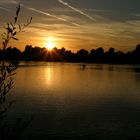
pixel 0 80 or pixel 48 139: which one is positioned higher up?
pixel 0 80

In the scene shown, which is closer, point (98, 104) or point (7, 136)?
point (7, 136)

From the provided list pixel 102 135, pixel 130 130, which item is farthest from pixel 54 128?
pixel 130 130

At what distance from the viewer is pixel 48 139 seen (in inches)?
957

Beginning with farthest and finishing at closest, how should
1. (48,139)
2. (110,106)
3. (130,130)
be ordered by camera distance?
1. (110,106)
2. (130,130)
3. (48,139)

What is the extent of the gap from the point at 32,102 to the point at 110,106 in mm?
9600

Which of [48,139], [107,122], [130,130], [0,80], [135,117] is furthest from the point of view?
[135,117]

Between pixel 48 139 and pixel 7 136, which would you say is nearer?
pixel 7 136

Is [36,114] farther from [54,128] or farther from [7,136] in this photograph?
[7,136]

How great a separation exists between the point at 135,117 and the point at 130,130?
5.47 m

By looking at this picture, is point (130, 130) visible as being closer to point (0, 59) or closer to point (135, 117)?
point (135, 117)

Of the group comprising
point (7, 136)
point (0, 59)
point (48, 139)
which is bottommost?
point (48, 139)

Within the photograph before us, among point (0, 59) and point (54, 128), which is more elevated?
point (0, 59)

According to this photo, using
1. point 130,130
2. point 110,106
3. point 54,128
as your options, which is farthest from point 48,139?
point 110,106

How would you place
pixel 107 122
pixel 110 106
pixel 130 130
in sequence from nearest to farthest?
pixel 130 130 → pixel 107 122 → pixel 110 106
